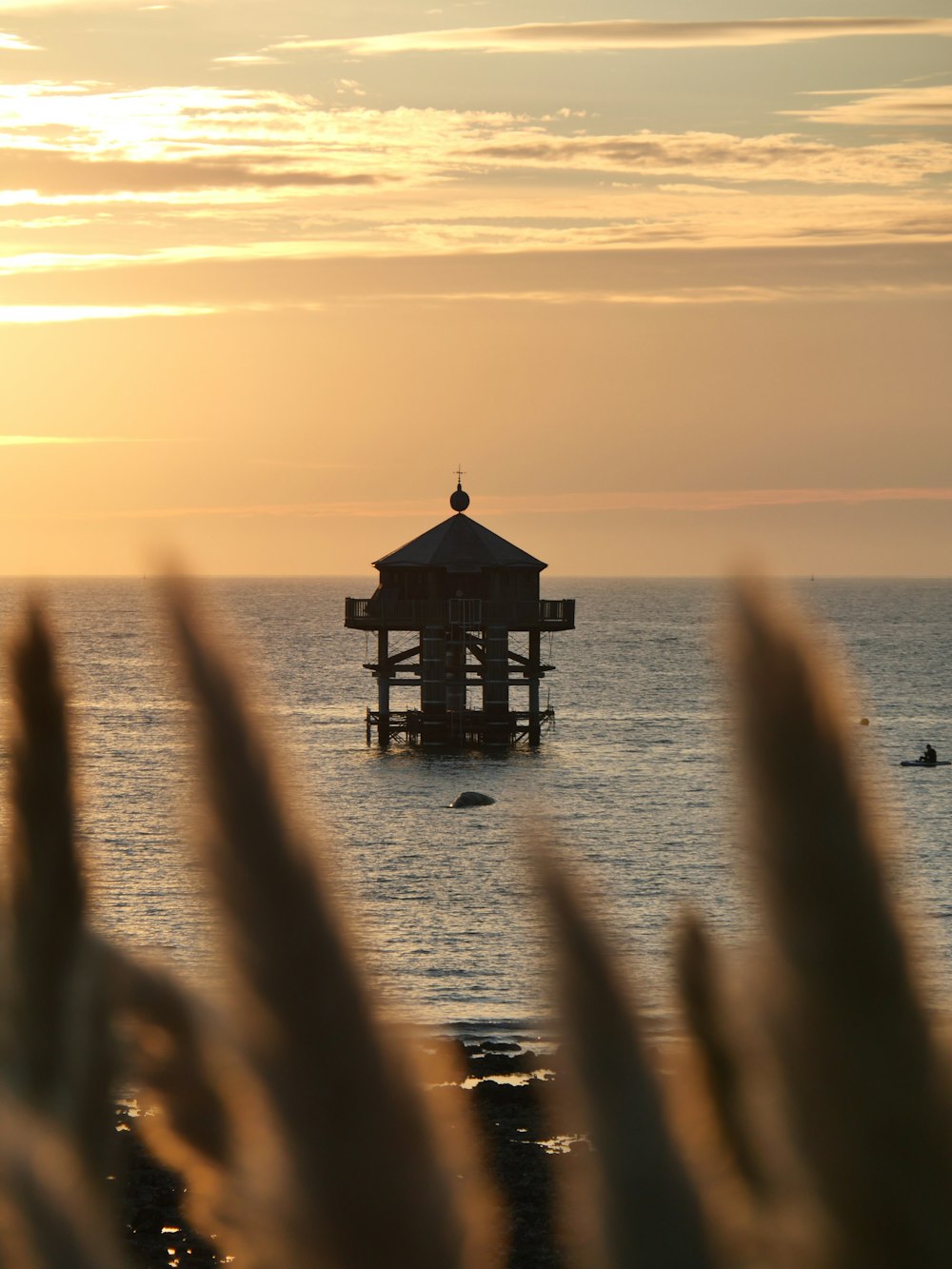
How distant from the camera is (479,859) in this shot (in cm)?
5641

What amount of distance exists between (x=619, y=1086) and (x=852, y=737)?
0.31 m

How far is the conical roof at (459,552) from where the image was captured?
71.0m

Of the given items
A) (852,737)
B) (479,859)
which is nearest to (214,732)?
(852,737)

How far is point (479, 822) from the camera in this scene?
63.6 metres

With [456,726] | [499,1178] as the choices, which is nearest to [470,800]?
[456,726]

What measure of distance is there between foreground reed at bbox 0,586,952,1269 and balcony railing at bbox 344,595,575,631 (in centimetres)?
6801

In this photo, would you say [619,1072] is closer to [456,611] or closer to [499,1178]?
[499,1178]

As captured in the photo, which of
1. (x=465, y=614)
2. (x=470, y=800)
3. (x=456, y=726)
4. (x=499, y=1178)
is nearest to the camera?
(x=499, y=1178)

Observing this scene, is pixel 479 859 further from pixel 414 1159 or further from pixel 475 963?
pixel 414 1159

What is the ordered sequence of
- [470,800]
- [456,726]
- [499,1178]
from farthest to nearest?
[456,726], [470,800], [499,1178]

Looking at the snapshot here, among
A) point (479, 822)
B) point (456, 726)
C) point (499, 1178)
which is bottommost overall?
point (479, 822)

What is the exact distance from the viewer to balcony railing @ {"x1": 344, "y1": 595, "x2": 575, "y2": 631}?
6956 cm

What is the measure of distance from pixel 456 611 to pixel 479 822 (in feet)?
35.6

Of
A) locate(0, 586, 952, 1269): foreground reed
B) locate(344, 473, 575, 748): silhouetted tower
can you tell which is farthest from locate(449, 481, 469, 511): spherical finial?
locate(0, 586, 952, 1269): foreground reed
